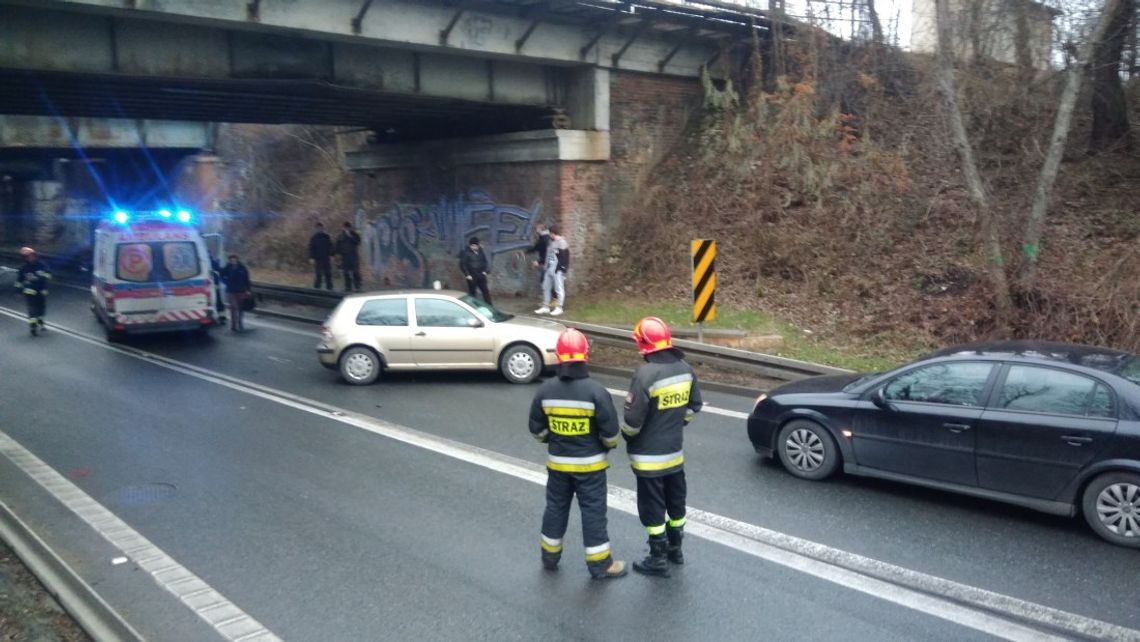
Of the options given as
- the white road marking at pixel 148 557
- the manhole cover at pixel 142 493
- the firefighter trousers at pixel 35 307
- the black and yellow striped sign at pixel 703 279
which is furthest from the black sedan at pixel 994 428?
the firefighter trousers at pixel 35 307

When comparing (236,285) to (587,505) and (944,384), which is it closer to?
(587,505)

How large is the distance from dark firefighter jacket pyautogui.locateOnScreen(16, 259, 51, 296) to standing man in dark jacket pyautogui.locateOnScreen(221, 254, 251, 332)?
3359mm

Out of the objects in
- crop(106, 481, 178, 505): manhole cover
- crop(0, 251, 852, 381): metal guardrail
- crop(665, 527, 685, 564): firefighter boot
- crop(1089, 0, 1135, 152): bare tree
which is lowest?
crop(106, 481, 178, 505): manhole cover

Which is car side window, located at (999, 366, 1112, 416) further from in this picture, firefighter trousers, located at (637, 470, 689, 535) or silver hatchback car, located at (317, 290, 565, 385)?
silver hatchback car, located at (317, 290, 565, 385)

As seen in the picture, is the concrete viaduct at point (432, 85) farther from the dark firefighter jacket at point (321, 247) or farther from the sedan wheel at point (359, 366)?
the sedan wheel at point (359, 366)

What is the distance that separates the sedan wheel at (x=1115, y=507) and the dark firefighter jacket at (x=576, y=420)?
3657mm

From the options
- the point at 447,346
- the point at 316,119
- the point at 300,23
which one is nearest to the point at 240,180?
the point at 316,119

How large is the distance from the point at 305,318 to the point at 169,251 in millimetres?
3877

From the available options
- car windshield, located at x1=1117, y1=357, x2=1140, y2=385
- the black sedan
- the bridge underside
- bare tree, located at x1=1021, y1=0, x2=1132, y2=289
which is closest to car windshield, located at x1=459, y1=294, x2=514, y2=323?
the bridge underside

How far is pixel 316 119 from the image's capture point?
810 inches

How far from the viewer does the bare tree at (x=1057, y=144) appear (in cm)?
1241

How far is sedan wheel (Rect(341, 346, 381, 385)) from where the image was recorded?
12734 mm

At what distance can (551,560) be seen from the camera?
598 centimetres

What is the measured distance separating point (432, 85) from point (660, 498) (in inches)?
521
